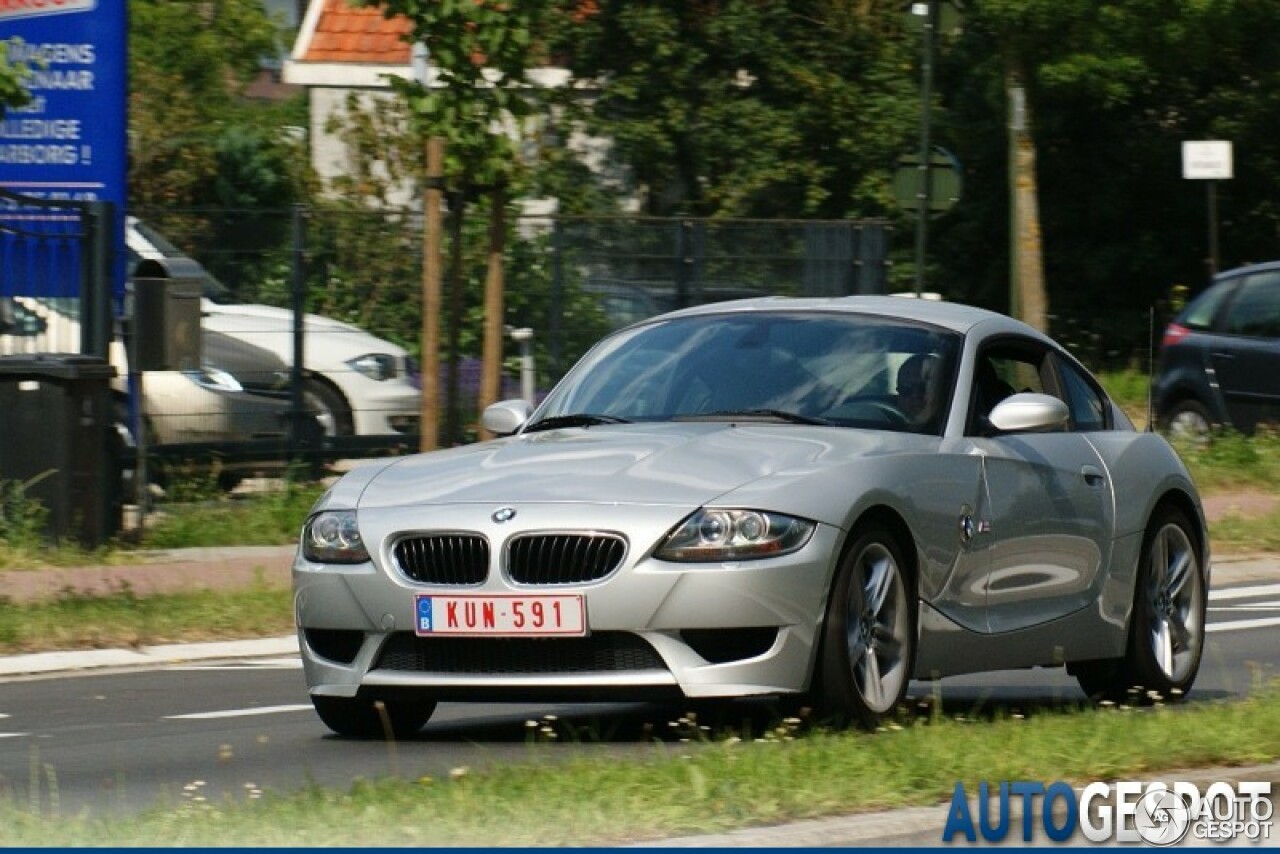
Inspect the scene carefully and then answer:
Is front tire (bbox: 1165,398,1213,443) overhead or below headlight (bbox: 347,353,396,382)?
below

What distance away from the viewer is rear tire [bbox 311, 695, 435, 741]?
893cm

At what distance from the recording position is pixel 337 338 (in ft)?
64.0

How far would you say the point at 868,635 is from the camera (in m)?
8.46

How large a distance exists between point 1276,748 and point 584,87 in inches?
1358

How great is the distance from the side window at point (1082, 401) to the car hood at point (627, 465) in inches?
53.5

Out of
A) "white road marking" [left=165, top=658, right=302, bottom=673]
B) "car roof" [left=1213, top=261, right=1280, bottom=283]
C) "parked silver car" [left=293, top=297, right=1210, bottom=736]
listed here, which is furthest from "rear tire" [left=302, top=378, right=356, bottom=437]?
"parked silver car" [left=293, top=297, right=1210, bottom=736]

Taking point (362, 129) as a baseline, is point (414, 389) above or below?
below

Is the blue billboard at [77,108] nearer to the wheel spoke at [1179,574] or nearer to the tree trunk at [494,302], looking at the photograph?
the tree trunk at [494,302]

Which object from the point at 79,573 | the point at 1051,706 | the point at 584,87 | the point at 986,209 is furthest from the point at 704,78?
the point at 1051,706

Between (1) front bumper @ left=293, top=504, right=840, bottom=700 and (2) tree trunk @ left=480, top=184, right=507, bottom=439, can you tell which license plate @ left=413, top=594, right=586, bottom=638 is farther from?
(2) tree trunk @ left=480, top=184, right=507, bottom=439

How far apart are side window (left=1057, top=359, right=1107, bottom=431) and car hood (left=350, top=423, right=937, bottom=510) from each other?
4.46 feet

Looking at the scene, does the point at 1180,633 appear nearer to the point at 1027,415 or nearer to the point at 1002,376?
the point at 1002,376

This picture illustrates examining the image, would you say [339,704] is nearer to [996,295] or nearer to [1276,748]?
[1276,748]

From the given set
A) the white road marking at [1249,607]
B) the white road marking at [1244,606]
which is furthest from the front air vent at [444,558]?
the white road marking at [1249,607]
